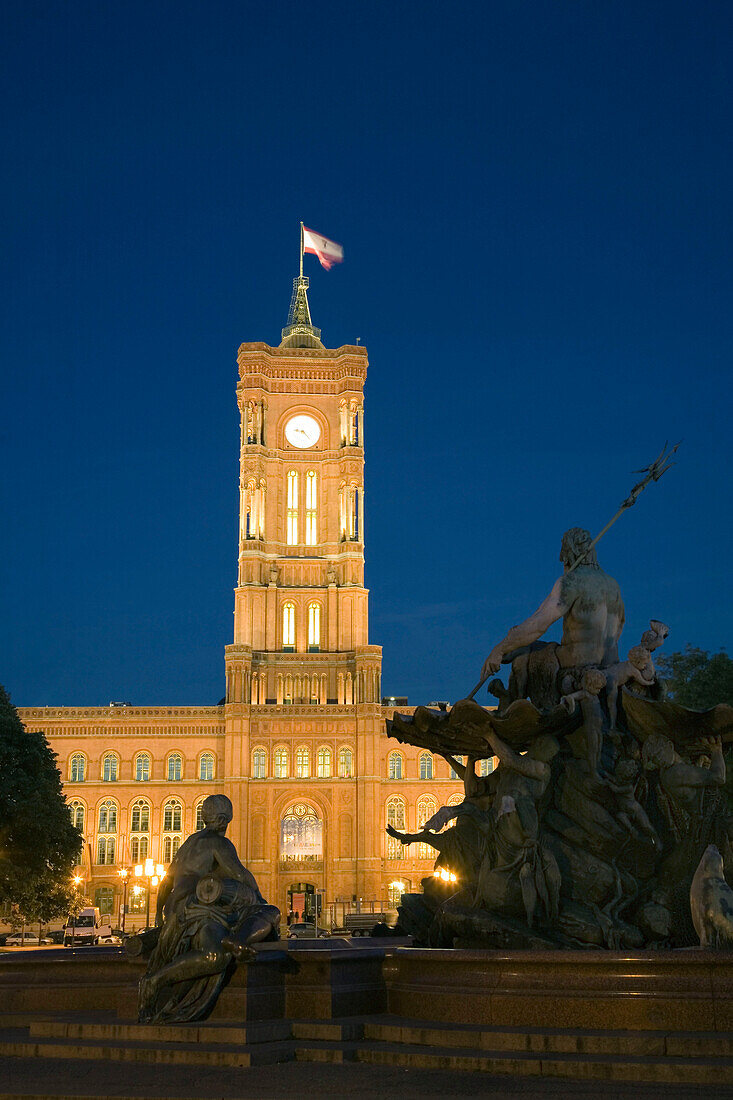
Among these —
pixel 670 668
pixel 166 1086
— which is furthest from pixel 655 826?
pixel 670 668

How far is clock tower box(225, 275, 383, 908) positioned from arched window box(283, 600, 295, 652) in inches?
3.6

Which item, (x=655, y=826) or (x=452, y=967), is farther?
(x=655, y=826)

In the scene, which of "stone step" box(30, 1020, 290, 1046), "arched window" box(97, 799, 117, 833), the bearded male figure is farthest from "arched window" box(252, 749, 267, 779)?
"stone step" box(30, 1020, 290, 1046)

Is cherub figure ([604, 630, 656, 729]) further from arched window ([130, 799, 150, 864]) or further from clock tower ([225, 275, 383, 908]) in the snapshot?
arched window ([130, 799, 150, 864])

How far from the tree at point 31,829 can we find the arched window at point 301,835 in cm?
3059

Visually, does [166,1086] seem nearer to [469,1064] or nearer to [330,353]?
[469,1064]

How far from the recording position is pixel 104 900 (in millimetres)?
65312

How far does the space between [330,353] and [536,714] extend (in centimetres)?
6889

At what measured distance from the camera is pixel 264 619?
73.1 meters

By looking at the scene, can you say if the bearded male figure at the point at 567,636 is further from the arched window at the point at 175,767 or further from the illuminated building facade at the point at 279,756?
the arched window at the point at 175,767

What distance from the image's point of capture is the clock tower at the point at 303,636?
66812 millimetres

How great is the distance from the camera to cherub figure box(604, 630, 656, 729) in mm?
12359

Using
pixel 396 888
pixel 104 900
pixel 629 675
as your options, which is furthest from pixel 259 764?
pixel 629 675

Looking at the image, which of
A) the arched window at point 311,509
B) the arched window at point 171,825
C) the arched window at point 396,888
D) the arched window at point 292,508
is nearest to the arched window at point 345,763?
the arched window at point 396,888
